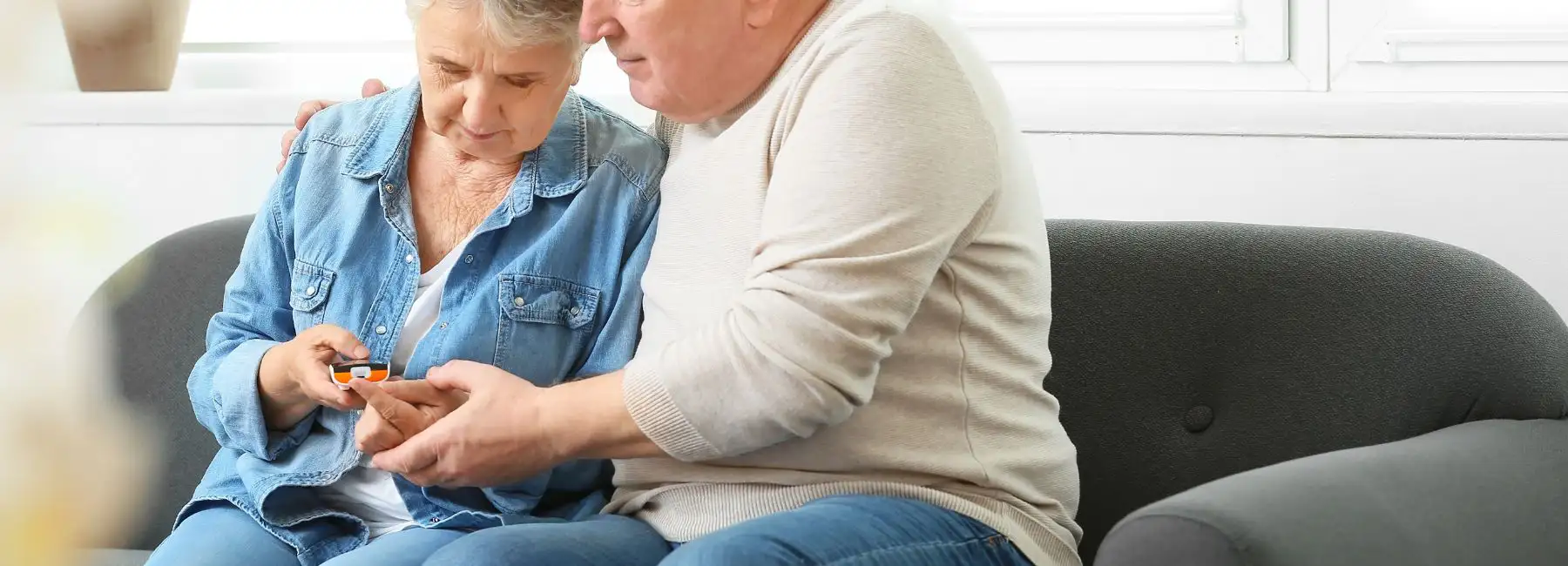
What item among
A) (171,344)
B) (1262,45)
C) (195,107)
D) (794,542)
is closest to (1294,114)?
(1262,45)

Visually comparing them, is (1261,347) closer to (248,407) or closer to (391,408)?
(391,408)

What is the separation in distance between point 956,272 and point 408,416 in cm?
51

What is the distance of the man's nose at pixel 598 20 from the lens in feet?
4.43

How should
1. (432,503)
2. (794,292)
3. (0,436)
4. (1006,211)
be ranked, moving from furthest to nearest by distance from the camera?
(432,503) → (1006,211) → (794,292) → (0,436)

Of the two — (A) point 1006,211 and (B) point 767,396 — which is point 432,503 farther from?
(A) point 1006,211

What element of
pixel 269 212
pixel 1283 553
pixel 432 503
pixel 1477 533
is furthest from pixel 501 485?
pixel 1477 533

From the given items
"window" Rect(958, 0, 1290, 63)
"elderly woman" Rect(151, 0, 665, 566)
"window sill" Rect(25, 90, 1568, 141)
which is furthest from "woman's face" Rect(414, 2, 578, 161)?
"window" Rect(958, 0, 1290, 63)

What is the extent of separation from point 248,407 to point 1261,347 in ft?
3.47

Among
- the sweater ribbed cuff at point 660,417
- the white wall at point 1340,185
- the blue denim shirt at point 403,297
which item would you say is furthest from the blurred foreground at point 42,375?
the white wall at point 1340,185

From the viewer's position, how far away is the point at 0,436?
308mm

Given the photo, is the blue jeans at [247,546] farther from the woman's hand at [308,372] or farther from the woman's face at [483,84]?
the woman's face at [483,84]

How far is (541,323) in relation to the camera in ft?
4.85

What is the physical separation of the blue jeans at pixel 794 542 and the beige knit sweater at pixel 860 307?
0.11 ft

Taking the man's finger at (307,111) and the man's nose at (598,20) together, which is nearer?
the man's nose at (598,20)
